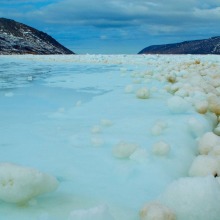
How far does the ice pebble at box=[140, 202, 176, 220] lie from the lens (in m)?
1.44

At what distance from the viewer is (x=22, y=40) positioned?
60750 millimetres

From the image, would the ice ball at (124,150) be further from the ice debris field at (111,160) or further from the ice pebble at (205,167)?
the ice pebble at (205,167)

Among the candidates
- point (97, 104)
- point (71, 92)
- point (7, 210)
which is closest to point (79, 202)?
point (7, 210)

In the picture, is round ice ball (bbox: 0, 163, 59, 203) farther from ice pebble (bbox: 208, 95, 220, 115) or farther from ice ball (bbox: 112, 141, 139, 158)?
ice pebble (bbox: 208, 95, 220, 115)

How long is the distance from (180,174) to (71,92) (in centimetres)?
342

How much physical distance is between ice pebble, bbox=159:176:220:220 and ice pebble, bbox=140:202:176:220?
0.26ft

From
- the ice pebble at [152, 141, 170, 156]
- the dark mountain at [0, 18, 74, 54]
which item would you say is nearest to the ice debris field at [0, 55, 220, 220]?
the ice pebble at [152, 141, 170, 156]

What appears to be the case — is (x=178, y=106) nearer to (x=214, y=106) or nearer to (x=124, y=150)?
(x=214, y=106)

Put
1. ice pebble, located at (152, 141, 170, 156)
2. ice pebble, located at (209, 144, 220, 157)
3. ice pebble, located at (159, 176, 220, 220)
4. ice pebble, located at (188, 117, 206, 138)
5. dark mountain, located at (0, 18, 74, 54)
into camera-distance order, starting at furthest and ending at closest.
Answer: dark mountain, located at (0, 18, 74, 54) → ice pebble, located at (188, 117, 206, 138) → ice pebble, located at (152, 141, 170, 156) → ice pebble, located at (209, 144, 220, 157) → ice pebble, located at (159, 176, 220, 220)

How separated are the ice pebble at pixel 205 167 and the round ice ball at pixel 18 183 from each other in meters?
0.79

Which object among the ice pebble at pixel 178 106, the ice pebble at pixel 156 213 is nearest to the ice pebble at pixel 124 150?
the ice pebble at pixel 156 213

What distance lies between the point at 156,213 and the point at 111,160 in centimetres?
81

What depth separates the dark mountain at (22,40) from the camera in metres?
54.2

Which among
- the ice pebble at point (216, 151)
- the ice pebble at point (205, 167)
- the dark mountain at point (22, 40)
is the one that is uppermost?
the dark mountain at point (22, 40)
